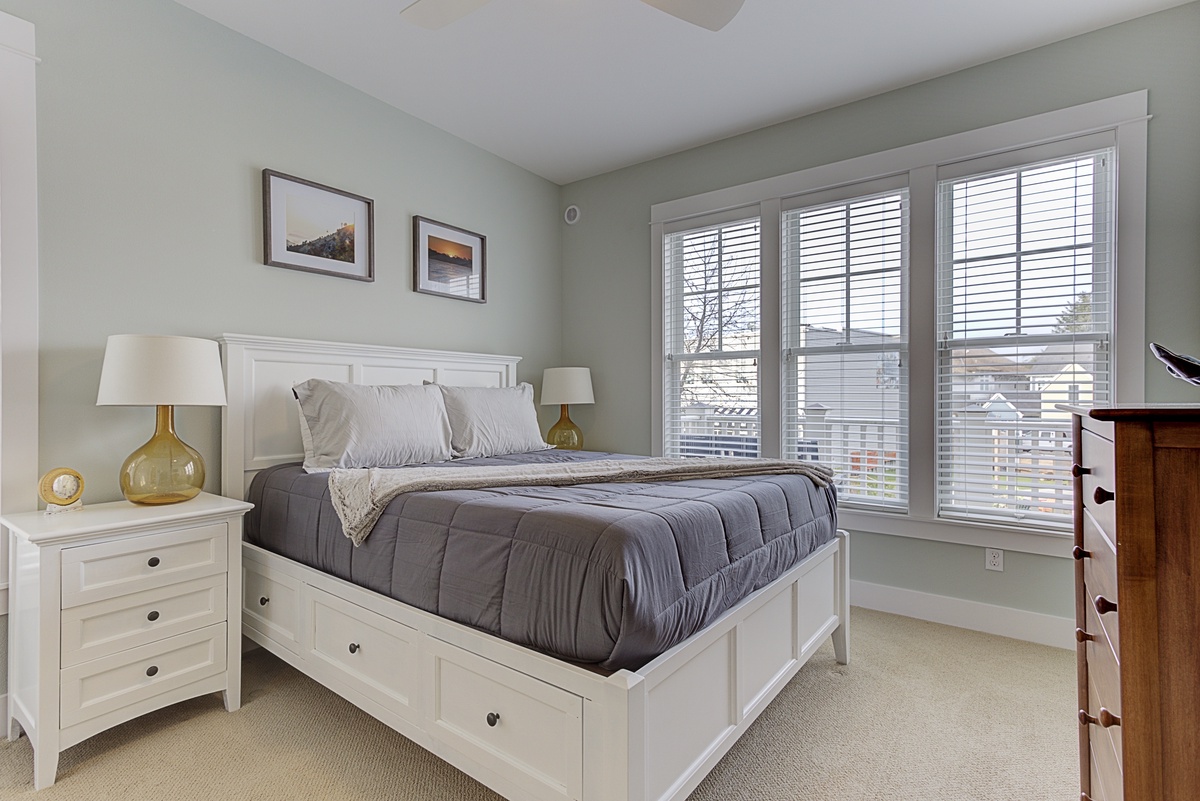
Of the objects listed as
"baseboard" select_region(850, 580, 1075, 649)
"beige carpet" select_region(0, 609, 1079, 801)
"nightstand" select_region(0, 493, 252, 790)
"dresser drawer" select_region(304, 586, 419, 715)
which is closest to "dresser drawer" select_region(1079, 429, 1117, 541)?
"beige carpet" select_region(0, 609, 1079, 801)

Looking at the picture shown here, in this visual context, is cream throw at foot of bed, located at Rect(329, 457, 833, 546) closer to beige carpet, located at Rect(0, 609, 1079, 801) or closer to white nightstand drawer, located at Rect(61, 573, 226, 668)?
white nightstand drawer, located at Rect(61, 573, 226, 668)

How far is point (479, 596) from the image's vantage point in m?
1.54

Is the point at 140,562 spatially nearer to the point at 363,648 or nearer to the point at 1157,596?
the point at 363,648

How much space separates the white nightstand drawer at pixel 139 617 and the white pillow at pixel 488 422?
1.15m

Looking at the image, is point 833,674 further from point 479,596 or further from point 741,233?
point 741,233

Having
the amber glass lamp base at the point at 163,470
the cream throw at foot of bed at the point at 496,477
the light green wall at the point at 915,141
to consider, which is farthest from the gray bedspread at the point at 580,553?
the light green wall at the point at 915,141

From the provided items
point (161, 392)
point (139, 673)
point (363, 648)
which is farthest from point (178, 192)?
point (363, 648)

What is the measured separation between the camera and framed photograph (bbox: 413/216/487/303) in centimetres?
339


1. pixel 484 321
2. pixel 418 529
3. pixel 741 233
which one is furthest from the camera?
pixel 484 321

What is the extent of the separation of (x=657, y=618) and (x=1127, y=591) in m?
0.83

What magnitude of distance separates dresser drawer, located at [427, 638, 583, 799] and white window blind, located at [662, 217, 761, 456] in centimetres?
239

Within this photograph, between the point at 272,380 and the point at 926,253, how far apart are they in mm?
3199

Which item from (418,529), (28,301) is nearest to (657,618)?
(418,529)

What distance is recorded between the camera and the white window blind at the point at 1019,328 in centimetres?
259
